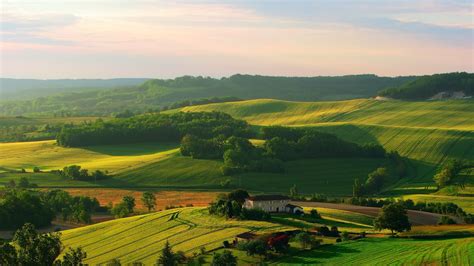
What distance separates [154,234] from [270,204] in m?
19.8

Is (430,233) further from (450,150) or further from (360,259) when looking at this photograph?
(450,150)

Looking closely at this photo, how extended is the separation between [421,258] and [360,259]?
6.10 m

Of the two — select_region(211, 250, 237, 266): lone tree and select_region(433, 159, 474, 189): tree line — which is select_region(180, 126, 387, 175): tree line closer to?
select_region(433, 159, 474, 189): tree line

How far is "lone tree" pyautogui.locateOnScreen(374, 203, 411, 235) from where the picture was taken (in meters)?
88.3

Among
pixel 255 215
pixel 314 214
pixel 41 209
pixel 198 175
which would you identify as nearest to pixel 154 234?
pixel 255 215

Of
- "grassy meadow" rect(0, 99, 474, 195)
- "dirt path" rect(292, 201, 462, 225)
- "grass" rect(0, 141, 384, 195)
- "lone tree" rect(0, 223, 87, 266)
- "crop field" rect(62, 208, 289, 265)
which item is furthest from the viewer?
"grass" rect(0, 141, 384, 195)

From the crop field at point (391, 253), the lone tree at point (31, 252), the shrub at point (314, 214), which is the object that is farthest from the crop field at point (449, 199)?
the lone tree at point (31, 252)

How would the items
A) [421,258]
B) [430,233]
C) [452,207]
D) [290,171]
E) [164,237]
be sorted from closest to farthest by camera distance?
[421,258]
[430,233]
[164,237]
[452,207]
[290,171]

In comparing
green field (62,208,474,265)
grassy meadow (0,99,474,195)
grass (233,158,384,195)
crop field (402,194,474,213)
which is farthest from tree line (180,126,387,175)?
green field (62,208,474,265)

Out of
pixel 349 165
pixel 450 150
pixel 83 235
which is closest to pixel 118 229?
pixel 83 235

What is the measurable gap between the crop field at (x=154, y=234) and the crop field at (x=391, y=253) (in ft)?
37.4

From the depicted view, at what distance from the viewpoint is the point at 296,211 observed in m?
104

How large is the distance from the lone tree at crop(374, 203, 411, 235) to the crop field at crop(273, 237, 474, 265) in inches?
180

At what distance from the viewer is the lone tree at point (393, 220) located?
88312 mm
